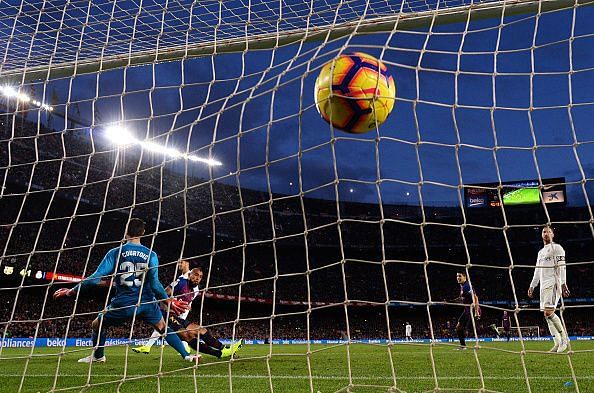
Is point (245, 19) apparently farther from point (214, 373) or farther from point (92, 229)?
point (92, 229)

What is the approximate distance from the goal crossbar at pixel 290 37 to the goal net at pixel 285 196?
0.02 m

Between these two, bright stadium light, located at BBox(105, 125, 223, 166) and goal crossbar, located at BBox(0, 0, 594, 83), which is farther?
bright stadium light, located at BBox(105, 125, 223, 166)

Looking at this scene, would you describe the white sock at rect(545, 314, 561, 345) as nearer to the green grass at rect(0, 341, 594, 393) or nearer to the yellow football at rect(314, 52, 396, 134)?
the green grass at rect(0, 341, 594, 393)

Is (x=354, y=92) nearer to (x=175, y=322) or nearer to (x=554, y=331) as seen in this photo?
(x=175, y=322)

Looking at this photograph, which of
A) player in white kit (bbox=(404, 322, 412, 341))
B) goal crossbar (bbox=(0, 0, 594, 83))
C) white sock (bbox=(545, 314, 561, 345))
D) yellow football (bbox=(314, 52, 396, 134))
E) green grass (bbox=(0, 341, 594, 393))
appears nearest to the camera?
yellow football (bbox=(314, 52, 396, 134))

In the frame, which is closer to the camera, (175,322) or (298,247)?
(175,322)

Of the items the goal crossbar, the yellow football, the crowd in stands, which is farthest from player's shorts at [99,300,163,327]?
the crowd in stands

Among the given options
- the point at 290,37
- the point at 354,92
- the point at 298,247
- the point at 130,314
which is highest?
the point at 290,37

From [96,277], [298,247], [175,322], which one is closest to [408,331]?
[298,247]

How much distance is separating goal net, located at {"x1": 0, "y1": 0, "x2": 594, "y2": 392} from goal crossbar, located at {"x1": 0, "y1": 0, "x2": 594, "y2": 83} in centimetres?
2

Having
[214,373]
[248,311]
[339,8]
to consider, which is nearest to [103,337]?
[214,373]

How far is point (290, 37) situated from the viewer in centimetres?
430

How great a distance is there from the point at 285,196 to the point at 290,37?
41.7ft

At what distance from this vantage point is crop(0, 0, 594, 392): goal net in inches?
149
